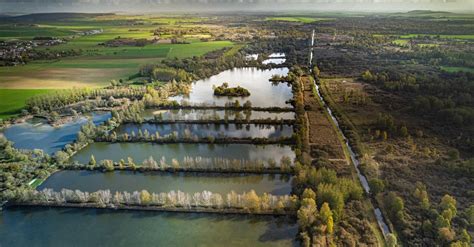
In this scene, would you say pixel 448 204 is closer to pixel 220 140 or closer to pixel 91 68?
pixel 220 140

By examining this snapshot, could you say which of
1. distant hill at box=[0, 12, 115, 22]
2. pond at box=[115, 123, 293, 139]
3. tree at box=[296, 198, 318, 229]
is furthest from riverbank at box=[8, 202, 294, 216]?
distant hill at box=[0, 12, 115, 22]

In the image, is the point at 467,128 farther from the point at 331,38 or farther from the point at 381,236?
the point at 331,38

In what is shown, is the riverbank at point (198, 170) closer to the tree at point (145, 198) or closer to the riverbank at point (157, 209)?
the tree at point (145, 198)

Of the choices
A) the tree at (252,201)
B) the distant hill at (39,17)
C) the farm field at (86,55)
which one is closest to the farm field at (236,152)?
the tree at (252,201)

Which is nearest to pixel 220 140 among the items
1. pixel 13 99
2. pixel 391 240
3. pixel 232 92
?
pixel 232 92

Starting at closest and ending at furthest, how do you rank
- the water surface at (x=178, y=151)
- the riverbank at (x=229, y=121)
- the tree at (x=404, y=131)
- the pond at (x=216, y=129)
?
the water surface at (x=178, y=151) < the tree at (x=404, y=131) < the pond at (x=216, y=129) < the riverbank at (x=229, y=121)

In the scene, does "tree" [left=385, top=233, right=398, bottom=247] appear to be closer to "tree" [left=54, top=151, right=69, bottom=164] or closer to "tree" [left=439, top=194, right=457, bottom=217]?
"tree" [left=439, top=194, right=457, bottom=217]

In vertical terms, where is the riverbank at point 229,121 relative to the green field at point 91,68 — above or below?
below

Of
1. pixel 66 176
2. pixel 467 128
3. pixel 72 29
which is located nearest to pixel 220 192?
pixel 66 176
